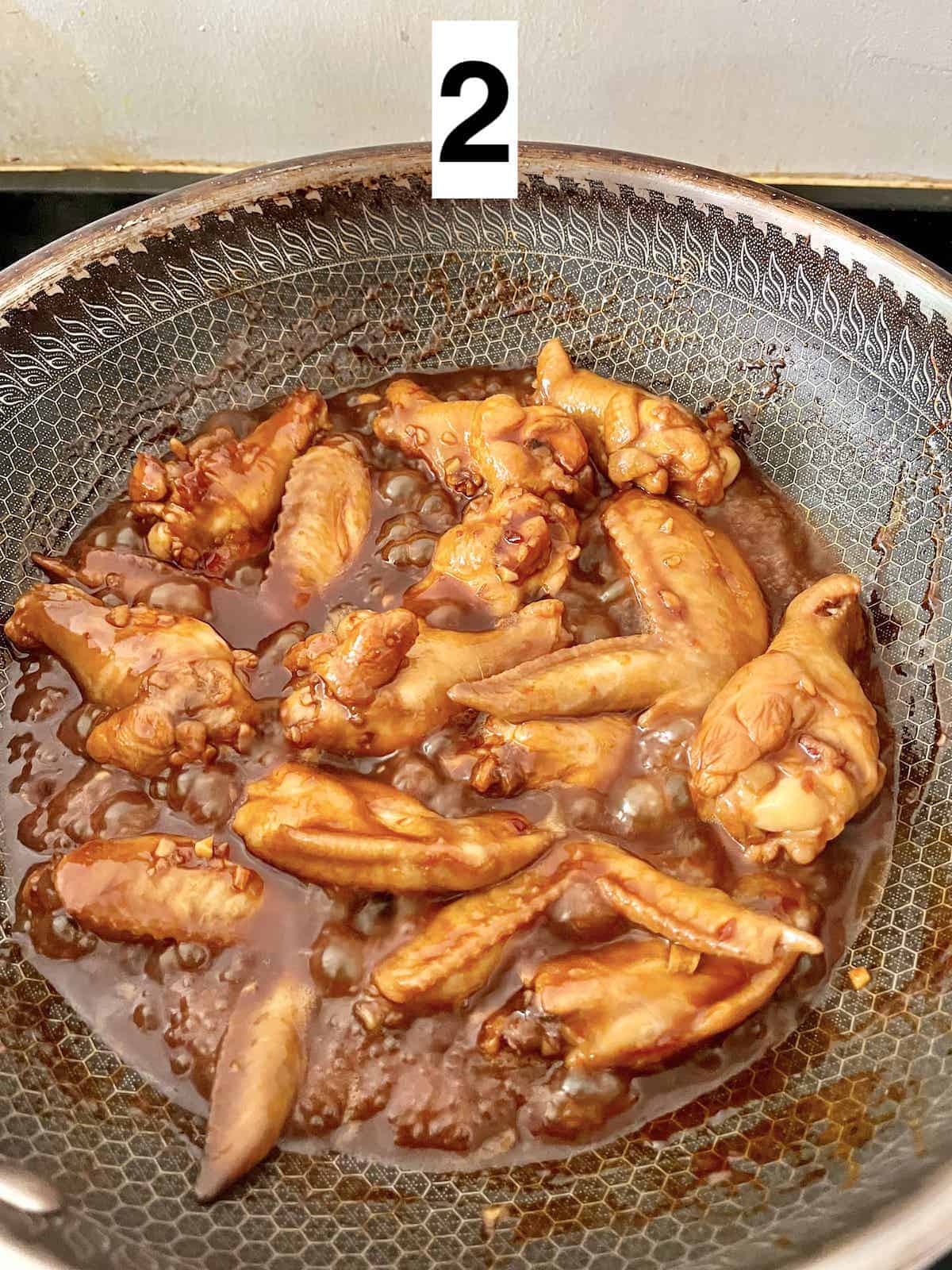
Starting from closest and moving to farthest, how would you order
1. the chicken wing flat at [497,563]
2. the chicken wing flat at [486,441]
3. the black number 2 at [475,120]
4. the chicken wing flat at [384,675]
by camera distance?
the chicken wing flat at [384,675]
the chicken wing flat at [497,563]
the chicken wing flat at [486,441]
the black number 2 at [475,120]

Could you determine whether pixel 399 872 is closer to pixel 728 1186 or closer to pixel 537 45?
pixel 728 1186

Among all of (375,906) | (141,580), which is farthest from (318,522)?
(375,906)

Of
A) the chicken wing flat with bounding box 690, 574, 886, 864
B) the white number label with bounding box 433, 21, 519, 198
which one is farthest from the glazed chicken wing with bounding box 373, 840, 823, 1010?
the white number label with bounding box 433, 21, 519, 198

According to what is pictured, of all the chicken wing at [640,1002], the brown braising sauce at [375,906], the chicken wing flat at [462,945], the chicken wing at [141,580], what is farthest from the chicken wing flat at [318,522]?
the chicken wing at [640,1002]

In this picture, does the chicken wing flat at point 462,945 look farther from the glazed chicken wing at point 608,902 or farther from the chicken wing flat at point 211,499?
the chicken wing flat at point 211,499

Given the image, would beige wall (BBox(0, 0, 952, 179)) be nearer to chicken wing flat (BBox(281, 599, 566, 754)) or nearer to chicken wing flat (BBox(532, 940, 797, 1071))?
chicken wing flat (BBox(281, 599, 566, 754))

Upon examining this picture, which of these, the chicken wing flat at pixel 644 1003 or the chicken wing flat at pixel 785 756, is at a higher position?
the chicken wing flat at pixel 785 756
